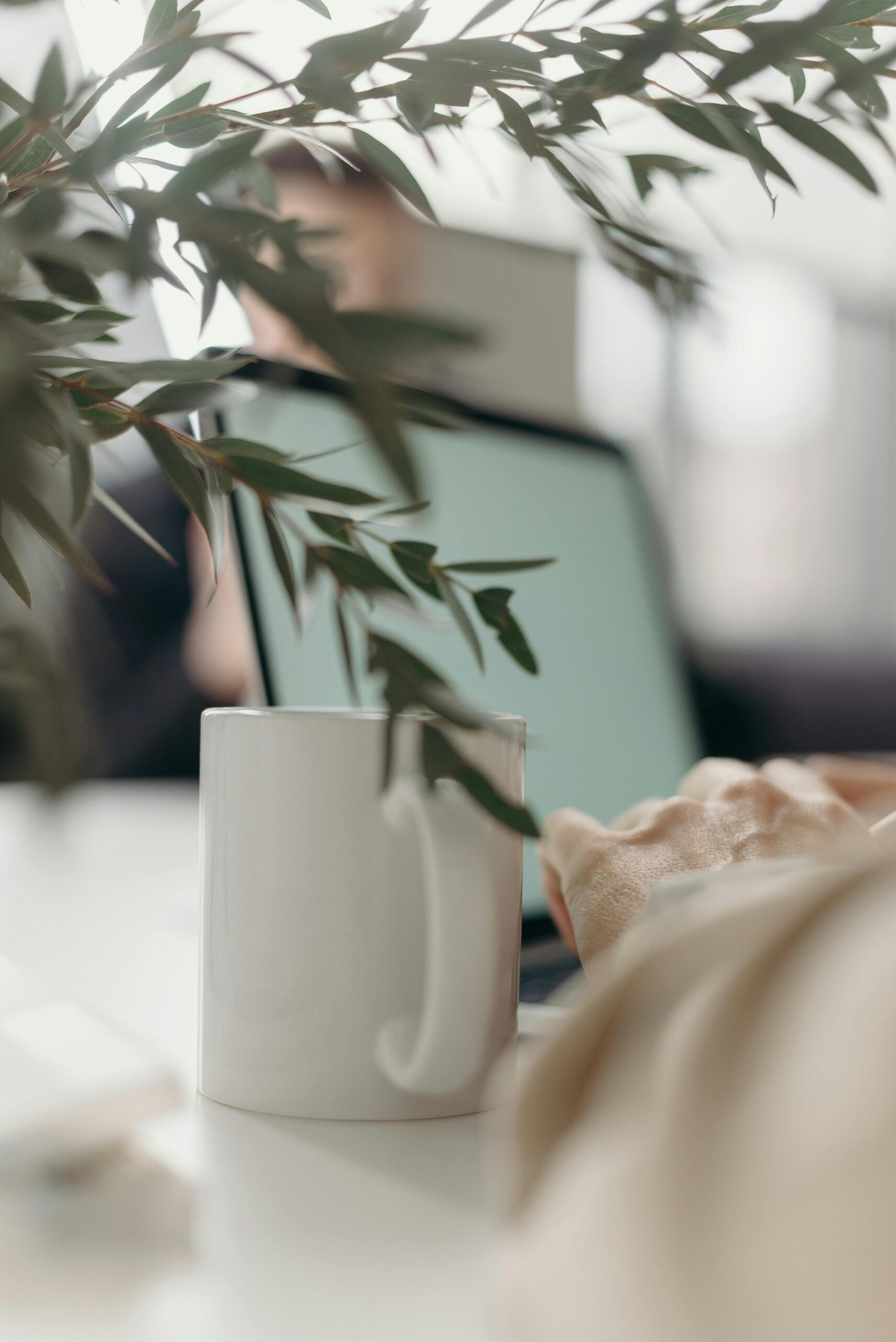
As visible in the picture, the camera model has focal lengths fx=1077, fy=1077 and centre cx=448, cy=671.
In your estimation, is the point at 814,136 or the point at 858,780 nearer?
the point at 814,136

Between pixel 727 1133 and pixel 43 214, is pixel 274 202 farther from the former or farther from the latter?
pixel 727 1133

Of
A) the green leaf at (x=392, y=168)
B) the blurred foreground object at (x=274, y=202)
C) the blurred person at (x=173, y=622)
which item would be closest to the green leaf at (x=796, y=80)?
the blurred foreground object at (x=274, y=202)

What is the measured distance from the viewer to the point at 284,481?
0.24 m

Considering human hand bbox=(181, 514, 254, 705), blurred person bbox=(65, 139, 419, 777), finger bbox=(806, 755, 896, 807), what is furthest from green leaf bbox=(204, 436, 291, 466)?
human hand bbox=(181, 514, 254, 705)

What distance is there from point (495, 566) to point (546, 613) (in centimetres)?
37

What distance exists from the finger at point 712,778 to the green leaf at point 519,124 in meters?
0.18

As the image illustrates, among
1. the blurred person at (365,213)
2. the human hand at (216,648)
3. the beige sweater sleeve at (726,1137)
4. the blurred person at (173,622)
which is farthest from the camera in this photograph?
the human hand at (216,648)

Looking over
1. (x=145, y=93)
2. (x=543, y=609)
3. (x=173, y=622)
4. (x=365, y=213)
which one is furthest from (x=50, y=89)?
(x=173, y=622)

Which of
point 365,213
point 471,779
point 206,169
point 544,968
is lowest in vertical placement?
point 544,968

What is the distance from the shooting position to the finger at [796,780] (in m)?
0.32

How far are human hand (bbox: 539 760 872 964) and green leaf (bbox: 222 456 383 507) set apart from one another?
105 mm

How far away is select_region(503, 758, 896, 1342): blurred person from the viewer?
12 centimetres

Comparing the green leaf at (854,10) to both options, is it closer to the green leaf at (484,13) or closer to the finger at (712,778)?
the green leaf at (484,13)

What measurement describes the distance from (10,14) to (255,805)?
17cm
